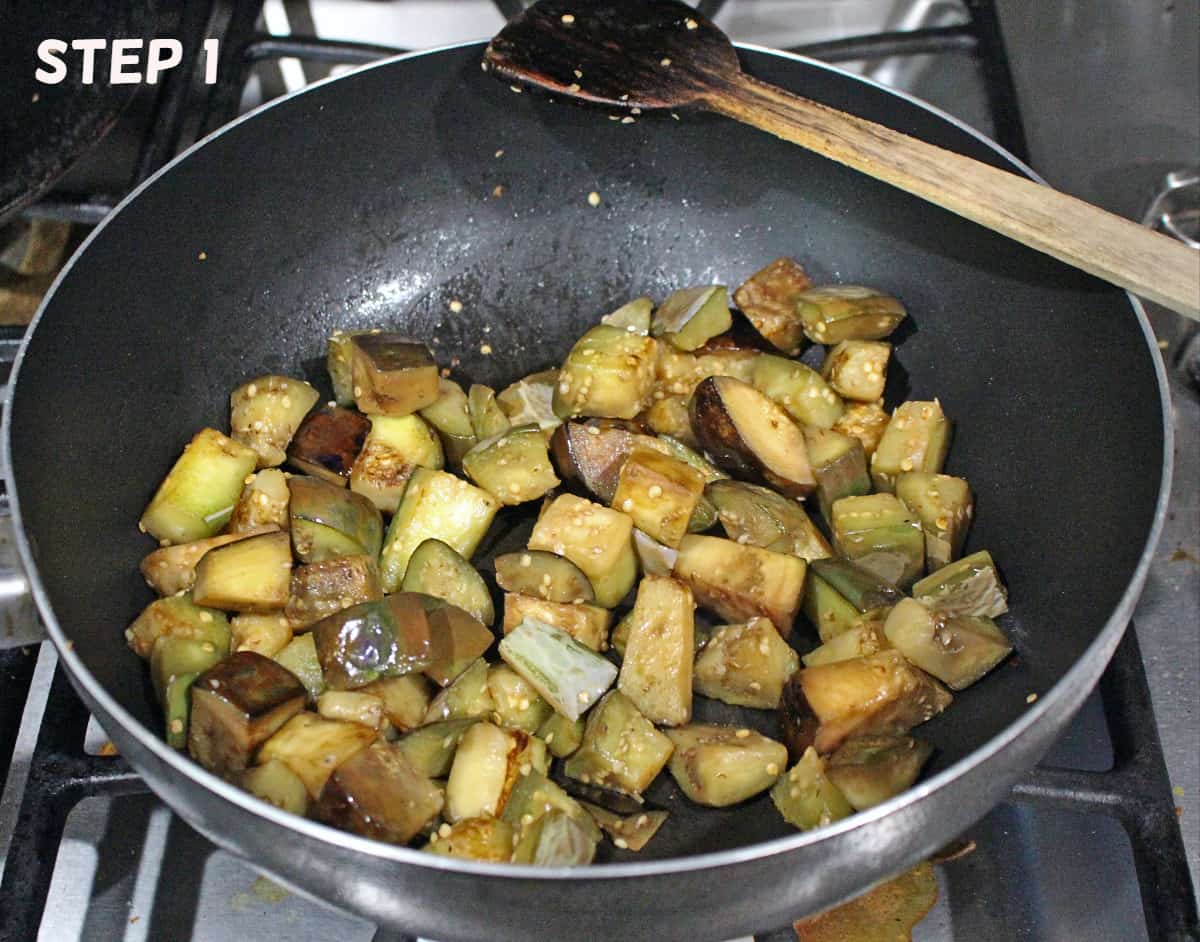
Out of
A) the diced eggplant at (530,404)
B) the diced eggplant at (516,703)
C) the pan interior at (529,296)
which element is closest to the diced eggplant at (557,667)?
the diced eggplant at (516,703)

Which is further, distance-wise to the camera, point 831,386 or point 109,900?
point 831,386

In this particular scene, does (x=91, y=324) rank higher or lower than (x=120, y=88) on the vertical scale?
lower

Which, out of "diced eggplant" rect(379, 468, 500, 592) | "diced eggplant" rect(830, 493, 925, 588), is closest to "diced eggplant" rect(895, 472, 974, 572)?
"diced eggplant" rect(830, 493, 925, 588)

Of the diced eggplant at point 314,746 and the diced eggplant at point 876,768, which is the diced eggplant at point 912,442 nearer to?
the diced eggplant at point 876,768

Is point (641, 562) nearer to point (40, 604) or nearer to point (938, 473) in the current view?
point (938, 473)

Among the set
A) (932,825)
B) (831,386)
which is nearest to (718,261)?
(831,386)

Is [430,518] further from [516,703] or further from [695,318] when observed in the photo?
[695,318]

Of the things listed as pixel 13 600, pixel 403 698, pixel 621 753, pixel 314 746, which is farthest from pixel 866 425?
pixel 13 600
